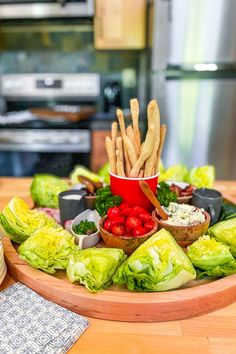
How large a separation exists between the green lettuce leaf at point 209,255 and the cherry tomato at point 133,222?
0.54 feet

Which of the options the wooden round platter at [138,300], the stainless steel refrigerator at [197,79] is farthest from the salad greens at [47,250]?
the stainless steel refrigerator at [197,79]

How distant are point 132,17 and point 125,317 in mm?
2508

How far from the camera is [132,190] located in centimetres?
103

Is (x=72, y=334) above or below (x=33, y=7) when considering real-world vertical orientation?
below

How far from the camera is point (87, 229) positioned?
3.14 feet

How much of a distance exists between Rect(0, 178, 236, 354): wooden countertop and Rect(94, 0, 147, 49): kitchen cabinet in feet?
7.96

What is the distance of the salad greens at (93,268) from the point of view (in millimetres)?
748

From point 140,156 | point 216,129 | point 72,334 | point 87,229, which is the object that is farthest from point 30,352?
point 216,129

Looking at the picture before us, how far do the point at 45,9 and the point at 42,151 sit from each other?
1.15 meters

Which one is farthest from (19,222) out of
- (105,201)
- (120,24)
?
(120,24)

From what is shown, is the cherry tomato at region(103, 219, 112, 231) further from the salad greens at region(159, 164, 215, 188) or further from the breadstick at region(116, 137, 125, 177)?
the salad greens at region(159, 164, 215, 188)

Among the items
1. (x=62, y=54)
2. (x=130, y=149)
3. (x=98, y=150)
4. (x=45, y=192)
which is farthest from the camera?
(x=62, y=54)

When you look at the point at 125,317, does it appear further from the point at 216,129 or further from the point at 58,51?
the point at 58,51

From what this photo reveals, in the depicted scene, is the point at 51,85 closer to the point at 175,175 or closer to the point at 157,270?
the point at 175,175
